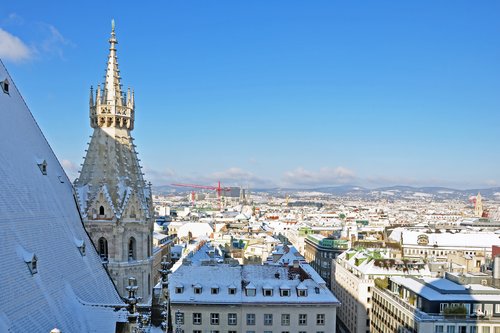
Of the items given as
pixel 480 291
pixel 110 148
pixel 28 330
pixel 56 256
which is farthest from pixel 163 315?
pixel 480 291

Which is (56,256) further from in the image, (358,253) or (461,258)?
(461,258)

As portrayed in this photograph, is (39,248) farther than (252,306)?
No

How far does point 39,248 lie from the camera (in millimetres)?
21938

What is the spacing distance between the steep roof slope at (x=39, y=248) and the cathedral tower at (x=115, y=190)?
8.45 feet

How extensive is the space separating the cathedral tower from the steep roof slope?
258cm

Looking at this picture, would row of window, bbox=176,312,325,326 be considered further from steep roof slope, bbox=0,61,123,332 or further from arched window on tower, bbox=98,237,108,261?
steep roof slope, bbox=0,61,123,332

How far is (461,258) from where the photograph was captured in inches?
4218

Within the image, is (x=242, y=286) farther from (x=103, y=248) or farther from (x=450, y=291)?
(x=103, y=248)

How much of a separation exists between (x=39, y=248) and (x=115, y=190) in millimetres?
11087

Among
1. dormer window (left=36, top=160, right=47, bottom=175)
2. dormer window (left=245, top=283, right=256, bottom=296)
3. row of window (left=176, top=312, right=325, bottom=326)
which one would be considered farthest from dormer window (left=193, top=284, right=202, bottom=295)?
dormer window (left=36, top=160, right=47, bottom=175)

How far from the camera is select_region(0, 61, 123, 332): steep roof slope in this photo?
62.7 ft

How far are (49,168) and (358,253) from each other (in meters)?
77.3

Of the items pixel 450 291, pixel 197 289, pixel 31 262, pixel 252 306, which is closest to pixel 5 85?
pixel 31 262

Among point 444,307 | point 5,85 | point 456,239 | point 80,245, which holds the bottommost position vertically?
A: point 444,307
